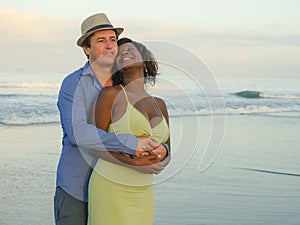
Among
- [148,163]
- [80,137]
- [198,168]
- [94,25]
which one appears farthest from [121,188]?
[198,168]

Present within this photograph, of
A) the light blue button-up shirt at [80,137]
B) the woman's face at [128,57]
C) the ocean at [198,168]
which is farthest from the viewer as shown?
the ocean at [198,168]

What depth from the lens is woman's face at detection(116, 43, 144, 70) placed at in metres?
3.31

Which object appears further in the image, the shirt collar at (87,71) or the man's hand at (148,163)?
the shirt collar at (87,71)

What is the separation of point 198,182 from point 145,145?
172 inches

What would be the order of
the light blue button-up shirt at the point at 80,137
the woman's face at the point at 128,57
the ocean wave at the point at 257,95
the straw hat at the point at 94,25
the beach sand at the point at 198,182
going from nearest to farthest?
the light blue button-up shirt at the point at 80,137 < the woman's face at the point at 128,57 < the straw hat at the point at 94,25 < the beach sand at the point at 198,182 < the ocean wave at the point at 257,95

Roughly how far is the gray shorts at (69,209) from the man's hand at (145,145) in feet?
1.52

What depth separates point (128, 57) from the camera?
3.33 meters

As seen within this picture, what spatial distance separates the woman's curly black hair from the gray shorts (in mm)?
638

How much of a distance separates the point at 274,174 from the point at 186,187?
1491mm

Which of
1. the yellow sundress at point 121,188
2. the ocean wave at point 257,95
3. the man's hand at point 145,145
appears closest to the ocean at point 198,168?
the yellow sundress at point 121,188

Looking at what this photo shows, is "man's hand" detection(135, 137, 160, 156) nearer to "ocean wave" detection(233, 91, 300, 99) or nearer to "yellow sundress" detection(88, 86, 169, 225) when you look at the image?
"yellow sundress" detection(88, 86, 169, 225)

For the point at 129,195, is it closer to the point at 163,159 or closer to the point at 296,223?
the point at 163,159

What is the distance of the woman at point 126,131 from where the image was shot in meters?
3.22

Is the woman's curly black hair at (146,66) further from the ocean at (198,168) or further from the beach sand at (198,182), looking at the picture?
the beach sand at (198,182)
